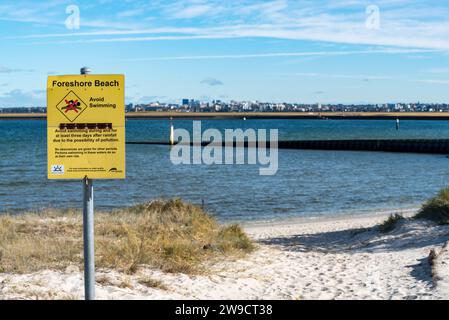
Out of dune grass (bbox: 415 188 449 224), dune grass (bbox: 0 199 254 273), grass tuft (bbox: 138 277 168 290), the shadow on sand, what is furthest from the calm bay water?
grass tuft (bbox: 138 277 168 290)

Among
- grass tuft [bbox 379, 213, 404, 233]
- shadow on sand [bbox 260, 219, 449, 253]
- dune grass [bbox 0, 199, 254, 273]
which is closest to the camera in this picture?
dune grass [bbox 0, 199, 254, 273]

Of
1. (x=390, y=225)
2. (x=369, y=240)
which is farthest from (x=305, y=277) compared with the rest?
(x=390, y=225)

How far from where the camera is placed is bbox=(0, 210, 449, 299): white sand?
9.45 m

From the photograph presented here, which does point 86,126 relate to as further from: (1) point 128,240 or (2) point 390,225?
(2) point 390,225

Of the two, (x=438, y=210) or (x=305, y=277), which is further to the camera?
(x=438, y=210)

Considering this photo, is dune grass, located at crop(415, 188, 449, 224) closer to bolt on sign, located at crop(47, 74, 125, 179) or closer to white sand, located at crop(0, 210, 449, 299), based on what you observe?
white sand, located at crop(0, 210, 449, 299)

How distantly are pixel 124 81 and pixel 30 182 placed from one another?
3267 cm

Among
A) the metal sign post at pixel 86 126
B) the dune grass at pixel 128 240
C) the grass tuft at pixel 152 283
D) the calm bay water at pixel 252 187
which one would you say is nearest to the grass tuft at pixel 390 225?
the dune grass at pixel 128 240

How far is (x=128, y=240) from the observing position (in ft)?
41.7

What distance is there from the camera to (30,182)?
3728cm

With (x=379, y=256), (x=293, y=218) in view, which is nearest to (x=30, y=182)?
(x=293, y=218)

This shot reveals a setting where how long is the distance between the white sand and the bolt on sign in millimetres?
3082

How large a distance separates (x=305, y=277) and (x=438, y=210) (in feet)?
23.5
